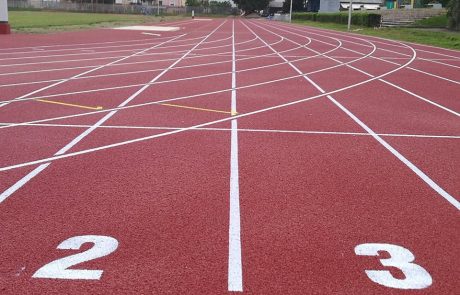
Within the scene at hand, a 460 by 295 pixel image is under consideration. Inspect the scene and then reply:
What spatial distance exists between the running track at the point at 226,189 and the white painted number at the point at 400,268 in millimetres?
14

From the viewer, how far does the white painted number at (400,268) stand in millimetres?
3255

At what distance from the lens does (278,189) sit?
195 inches

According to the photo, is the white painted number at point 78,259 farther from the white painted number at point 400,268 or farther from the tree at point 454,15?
the tree at point 454,15

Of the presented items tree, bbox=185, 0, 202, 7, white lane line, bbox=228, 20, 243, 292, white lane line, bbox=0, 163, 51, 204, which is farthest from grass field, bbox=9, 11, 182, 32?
tree, bbox=185, 0, 202, 7

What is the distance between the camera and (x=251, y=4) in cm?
10812

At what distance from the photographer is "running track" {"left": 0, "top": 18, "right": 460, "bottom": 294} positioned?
11.0 ft

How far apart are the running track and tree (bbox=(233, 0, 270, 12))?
333 ft

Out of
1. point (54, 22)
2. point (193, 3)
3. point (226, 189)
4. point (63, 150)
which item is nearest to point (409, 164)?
point (226, 189)

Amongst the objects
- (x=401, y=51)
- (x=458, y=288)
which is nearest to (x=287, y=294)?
(x=458, y=288)

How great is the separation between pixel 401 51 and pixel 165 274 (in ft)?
67.2

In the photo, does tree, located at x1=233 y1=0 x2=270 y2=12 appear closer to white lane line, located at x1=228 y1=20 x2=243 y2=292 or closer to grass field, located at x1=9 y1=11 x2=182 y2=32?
grass field, located at x1=9 y1=11 x2=182 y2=32

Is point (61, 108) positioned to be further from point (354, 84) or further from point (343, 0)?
point (343, 0)

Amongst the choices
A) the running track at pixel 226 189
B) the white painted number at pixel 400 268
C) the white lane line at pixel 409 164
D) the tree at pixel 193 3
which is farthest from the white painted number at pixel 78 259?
the tree at pixel 193 3

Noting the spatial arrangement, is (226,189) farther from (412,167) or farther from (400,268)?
(412,167)
